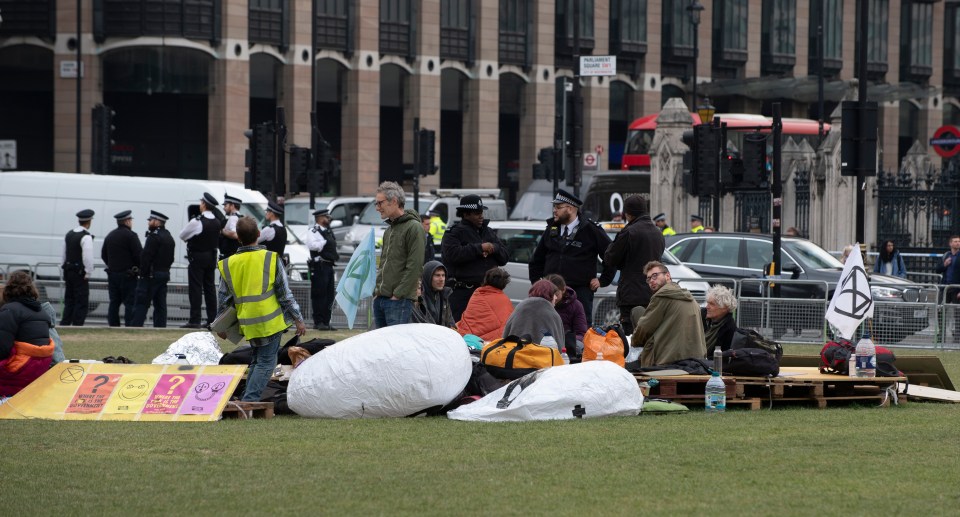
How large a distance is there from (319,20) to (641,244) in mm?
44553

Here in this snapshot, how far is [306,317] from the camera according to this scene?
2383cm

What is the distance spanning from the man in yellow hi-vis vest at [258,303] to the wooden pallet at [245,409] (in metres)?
0.26

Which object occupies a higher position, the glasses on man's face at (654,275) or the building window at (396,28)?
the building window at (396,28)

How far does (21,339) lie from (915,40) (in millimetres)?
71187

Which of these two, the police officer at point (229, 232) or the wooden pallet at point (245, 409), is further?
the police officer at point (229, 232)

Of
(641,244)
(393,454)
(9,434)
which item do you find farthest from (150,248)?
(393,454)

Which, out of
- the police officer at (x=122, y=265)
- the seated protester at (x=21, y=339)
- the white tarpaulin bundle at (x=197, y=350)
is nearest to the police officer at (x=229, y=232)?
the police officer at (x=122, y=265)

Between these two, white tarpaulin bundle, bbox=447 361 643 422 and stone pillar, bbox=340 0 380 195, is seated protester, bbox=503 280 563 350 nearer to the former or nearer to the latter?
white tarpaulin bundle, bbox=447 361 643 422

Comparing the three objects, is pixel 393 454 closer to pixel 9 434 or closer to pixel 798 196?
pixel 9 434

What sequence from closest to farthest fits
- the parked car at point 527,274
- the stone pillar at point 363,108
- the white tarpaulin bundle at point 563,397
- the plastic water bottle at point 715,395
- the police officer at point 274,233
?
the white tarpaulin bundle at point 563,397 < the plastic water bottle at point 715,395 < the police officer at point 274,233 < the parked car at point 527,274 < the stone pillar at point 363,108

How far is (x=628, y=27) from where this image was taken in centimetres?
6744

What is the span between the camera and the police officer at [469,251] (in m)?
15.4

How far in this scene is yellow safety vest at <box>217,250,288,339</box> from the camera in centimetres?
1236

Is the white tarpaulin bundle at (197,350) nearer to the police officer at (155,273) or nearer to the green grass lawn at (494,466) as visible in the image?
the green grass lawn at (494,466)
